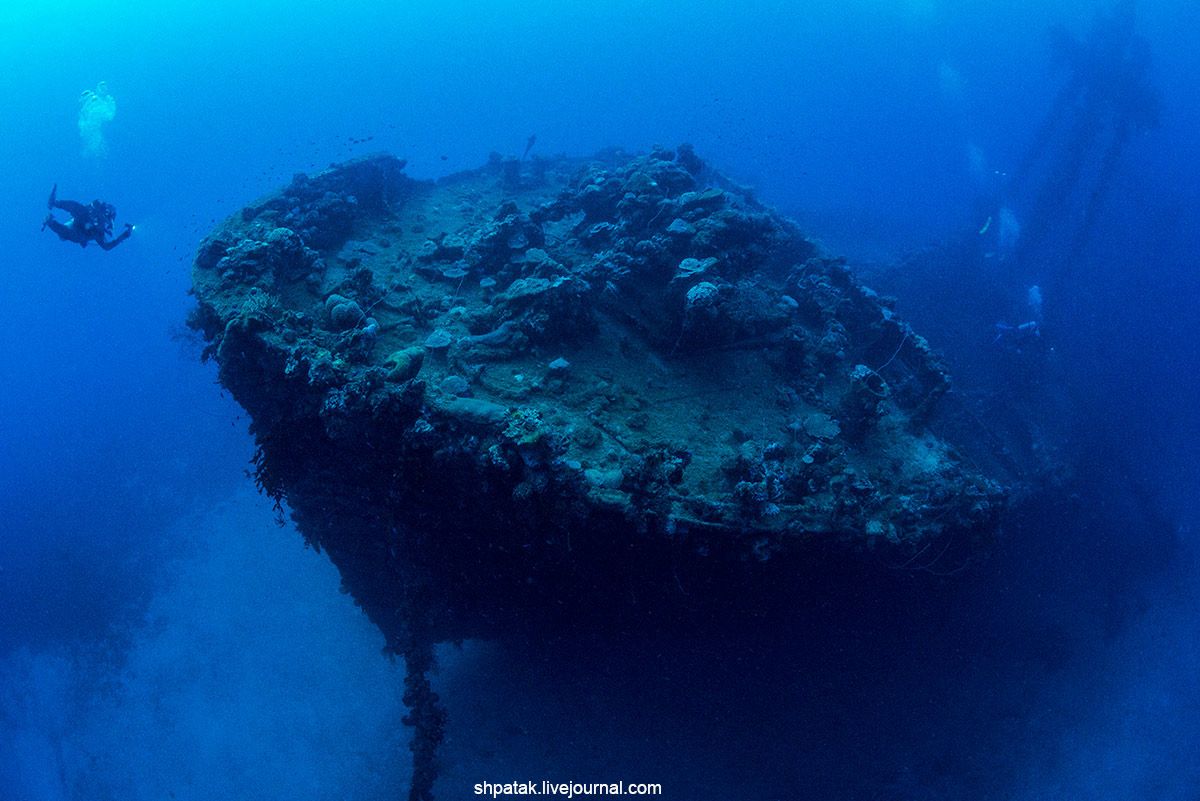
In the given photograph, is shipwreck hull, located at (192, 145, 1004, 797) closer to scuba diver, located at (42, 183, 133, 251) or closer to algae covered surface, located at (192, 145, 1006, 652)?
algae covered surface, located at (192, 145, 1006, 652)

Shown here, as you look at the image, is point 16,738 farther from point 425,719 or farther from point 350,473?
point 350,473

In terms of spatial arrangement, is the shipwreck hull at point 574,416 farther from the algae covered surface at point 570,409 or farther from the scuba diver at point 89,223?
the scuba diver at point 89,223

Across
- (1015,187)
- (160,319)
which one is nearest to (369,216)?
(160,319)

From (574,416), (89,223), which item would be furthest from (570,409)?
(89,223)

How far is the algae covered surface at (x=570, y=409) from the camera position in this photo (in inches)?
263

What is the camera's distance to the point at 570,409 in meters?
8.22

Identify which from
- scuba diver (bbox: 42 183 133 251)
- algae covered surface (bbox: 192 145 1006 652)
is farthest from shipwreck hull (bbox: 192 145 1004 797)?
scuba diver (bbox: 42 183 133 251)

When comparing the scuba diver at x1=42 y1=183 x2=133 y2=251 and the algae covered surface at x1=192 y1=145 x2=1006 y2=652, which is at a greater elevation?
the scuba diver at x1=42 y1=183 x2=133 y2=251

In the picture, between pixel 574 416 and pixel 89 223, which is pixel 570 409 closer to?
pixel 574 416

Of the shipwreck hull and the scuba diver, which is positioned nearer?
the shipwreck hull

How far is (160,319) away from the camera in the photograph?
48.2m

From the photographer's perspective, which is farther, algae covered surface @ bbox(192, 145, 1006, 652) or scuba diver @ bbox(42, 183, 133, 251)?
scuba diver @ bbox(42, 183, 133, 251)

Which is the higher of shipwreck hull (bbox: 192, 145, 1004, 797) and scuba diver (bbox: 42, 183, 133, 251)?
scuba diver (bbox: 42, 183, 133, 251)

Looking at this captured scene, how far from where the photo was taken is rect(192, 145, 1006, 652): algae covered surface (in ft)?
21.9
